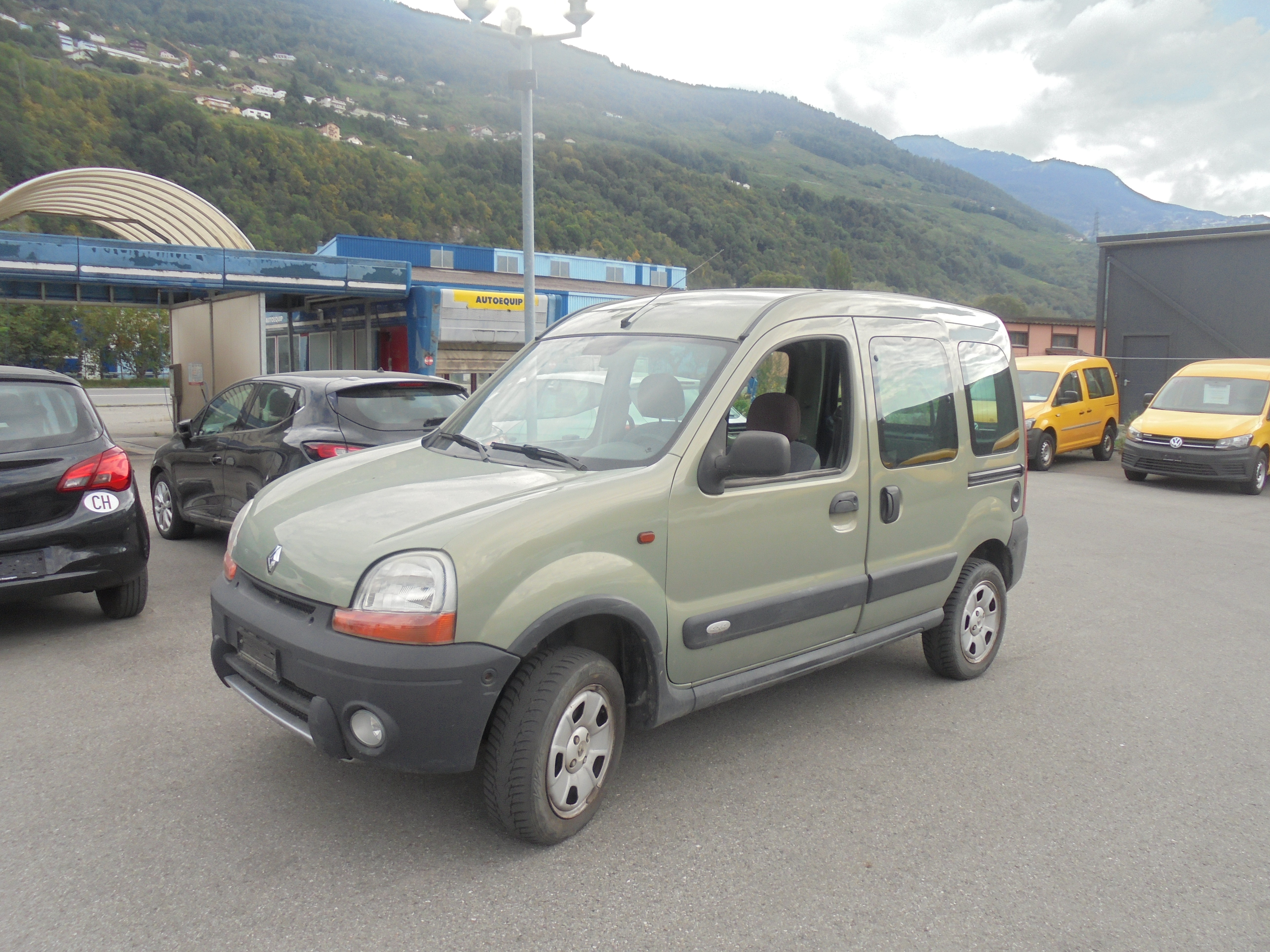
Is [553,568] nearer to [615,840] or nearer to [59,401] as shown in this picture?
[615,840]

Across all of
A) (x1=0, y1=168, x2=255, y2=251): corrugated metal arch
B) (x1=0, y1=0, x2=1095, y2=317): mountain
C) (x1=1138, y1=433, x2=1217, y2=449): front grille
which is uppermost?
(x1=0, y1=0, x2=1095, y2=317): mountain

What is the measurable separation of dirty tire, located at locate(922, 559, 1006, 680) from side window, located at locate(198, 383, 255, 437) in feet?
18.6

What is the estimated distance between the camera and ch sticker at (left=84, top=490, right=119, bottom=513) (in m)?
5.39

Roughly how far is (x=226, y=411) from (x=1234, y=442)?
43.3ft

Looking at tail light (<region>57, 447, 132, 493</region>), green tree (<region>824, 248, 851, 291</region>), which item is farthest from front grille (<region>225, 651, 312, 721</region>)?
green tree (<region>824, 248, 851, 291</region>)

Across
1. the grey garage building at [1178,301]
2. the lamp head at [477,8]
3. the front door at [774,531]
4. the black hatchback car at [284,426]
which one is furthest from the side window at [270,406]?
the grey garage building at [1178,301]

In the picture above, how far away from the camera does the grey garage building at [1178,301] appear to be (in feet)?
79.5

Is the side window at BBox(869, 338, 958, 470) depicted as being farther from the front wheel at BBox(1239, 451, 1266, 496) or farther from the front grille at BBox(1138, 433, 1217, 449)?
the front wheel at BBox(1239, 451, 1266, 496)

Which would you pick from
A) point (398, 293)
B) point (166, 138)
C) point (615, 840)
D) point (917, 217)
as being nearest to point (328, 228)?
point (166, 138)

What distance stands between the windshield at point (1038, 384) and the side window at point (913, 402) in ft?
42.1

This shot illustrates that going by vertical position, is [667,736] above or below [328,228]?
below

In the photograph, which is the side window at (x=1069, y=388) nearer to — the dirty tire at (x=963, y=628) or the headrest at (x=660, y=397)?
the dirty tire at (x=963, y=628)

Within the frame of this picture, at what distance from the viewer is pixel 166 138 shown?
76.6 meters

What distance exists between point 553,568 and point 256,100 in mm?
127794
